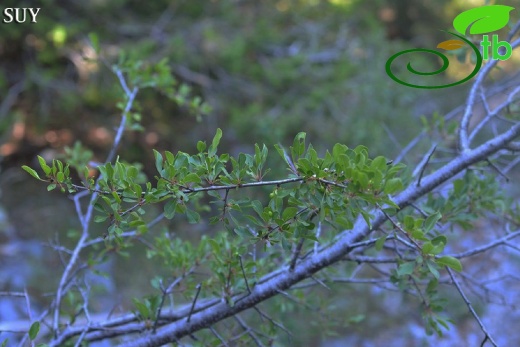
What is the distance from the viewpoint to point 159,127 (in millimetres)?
4816

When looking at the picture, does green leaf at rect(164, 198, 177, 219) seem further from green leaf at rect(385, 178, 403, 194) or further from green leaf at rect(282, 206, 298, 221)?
green leaf at rect(385, 178, 403, 194)

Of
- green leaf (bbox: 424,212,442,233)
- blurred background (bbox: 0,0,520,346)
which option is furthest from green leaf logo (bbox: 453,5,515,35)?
blurred background (bbox: 0,0,520,346)

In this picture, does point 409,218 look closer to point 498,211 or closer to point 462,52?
point 498,211

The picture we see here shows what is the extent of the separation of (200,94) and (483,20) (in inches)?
120

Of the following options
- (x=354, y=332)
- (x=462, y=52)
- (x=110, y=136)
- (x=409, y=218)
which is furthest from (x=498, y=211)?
(x=110, y=136)

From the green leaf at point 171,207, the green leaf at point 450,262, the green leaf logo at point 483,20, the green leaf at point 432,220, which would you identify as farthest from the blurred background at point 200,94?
the green leaf at point 171,207

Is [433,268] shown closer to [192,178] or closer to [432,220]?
[432,220]

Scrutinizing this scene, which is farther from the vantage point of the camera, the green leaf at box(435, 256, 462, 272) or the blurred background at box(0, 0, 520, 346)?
the blurred background at box(0, 0, 520, 346)

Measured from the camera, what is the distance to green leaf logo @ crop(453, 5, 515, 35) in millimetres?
1925

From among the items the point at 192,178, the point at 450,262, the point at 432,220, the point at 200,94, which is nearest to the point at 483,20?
the point at 432,220

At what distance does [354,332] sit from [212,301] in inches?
109

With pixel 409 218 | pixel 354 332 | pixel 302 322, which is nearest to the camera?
pixel 409 218

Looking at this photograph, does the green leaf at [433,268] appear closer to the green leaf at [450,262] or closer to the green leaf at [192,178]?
the green leaf at [450,262]

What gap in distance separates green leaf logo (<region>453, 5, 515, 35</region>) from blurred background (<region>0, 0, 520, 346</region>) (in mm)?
1866
